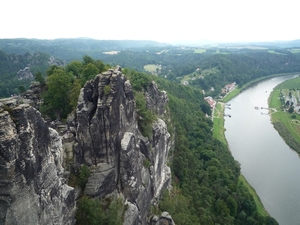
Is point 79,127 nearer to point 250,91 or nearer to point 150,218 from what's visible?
point 150,218

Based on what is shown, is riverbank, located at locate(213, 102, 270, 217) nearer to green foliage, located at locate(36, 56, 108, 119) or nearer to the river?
the river

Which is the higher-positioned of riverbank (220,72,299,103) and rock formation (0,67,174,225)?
rock formation (0,67,174,225)

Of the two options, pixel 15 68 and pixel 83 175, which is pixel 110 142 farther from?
pixel 15 68

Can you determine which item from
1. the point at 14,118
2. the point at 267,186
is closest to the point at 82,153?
the point at 14,118

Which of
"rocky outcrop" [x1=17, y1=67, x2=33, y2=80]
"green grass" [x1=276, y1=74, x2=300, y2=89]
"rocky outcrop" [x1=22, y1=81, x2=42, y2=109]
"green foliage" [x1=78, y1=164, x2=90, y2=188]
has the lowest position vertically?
"green grass" [x1=276, y1=74, x2=300, y2=89]

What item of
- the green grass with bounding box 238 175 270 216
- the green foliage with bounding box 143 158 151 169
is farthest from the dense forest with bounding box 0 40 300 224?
the green foliage with bounding box 143 158 151 169

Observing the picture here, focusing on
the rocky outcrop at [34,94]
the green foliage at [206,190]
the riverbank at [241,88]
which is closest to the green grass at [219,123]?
the riverbank at [241,88]
